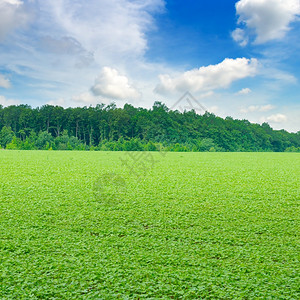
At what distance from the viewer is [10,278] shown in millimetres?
1682

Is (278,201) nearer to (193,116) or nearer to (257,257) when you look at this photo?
(257,257)

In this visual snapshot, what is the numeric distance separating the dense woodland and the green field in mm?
25314

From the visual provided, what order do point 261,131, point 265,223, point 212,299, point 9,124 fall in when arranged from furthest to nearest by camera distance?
point 261,131 < point 9,124 < point 265,223 < point 212,299

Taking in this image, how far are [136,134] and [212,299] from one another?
34134 millimetres

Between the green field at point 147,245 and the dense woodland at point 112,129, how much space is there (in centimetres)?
2531

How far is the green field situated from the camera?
1.61m

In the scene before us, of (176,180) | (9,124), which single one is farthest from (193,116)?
(176,180)

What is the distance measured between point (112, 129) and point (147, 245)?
35327 millimetres

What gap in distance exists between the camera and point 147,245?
2.21 m

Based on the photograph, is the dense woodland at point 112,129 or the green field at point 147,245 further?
the dense woodland at point 112,129

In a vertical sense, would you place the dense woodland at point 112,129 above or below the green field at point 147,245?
above

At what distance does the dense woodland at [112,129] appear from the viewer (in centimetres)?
3199

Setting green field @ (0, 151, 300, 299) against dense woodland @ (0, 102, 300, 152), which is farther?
dense woodland @ (0, 102, 300, 152)

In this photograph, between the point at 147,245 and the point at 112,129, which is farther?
the point at 112,129
